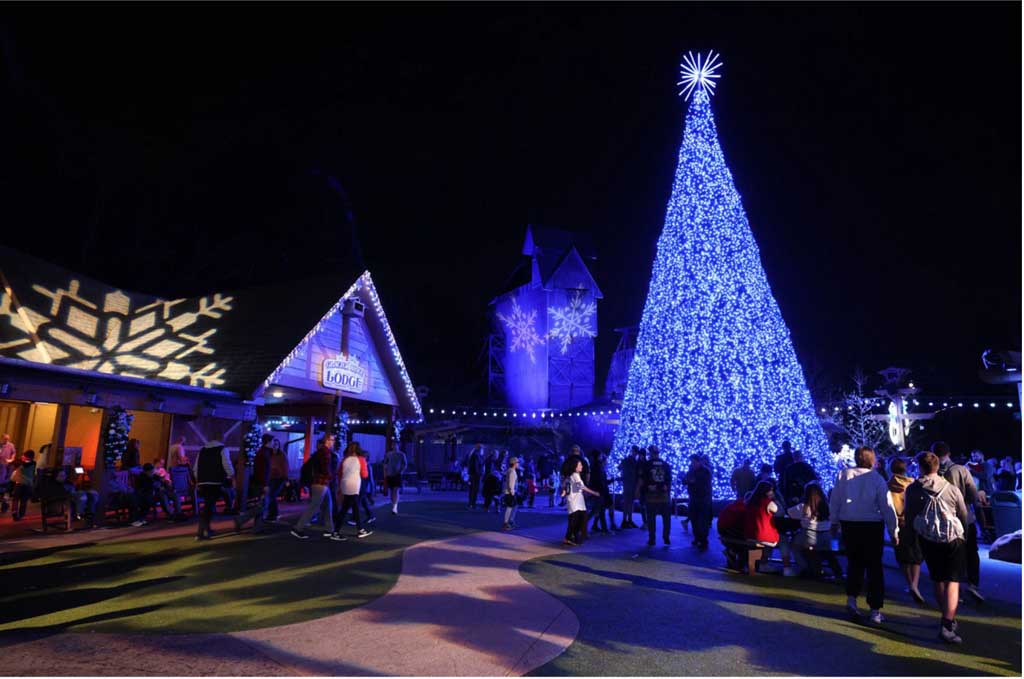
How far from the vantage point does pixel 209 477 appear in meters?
10.3

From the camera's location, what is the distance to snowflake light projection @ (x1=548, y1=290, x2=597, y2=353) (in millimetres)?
37906

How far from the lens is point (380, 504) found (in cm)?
1736

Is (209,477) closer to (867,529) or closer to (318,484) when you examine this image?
(318,484)

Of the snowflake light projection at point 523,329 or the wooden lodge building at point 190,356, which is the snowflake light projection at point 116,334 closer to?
the wooden lodge building at point 190,356

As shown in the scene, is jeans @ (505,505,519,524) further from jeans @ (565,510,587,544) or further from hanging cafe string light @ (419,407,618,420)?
hanging cafe string light @ (419,407,618,420)

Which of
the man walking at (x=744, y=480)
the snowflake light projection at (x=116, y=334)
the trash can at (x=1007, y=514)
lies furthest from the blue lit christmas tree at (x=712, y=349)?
the snowflake light projection at (x=116, y=334)

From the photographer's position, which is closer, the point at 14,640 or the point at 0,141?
the point at 14,640

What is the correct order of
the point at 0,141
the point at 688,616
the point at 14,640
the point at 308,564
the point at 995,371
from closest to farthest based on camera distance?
the point at 14,640
the point at 688,616
the point at 308,564
the point at 995,371
the point at 0,141

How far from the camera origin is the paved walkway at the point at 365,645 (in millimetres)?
4352

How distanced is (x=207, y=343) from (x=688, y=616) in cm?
1426

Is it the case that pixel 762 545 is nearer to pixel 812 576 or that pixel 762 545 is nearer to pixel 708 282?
pixel 812 576

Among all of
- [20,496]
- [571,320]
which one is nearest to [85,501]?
[20,496]

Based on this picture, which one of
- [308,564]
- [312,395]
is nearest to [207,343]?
[312,395]

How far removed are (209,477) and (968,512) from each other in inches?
435
